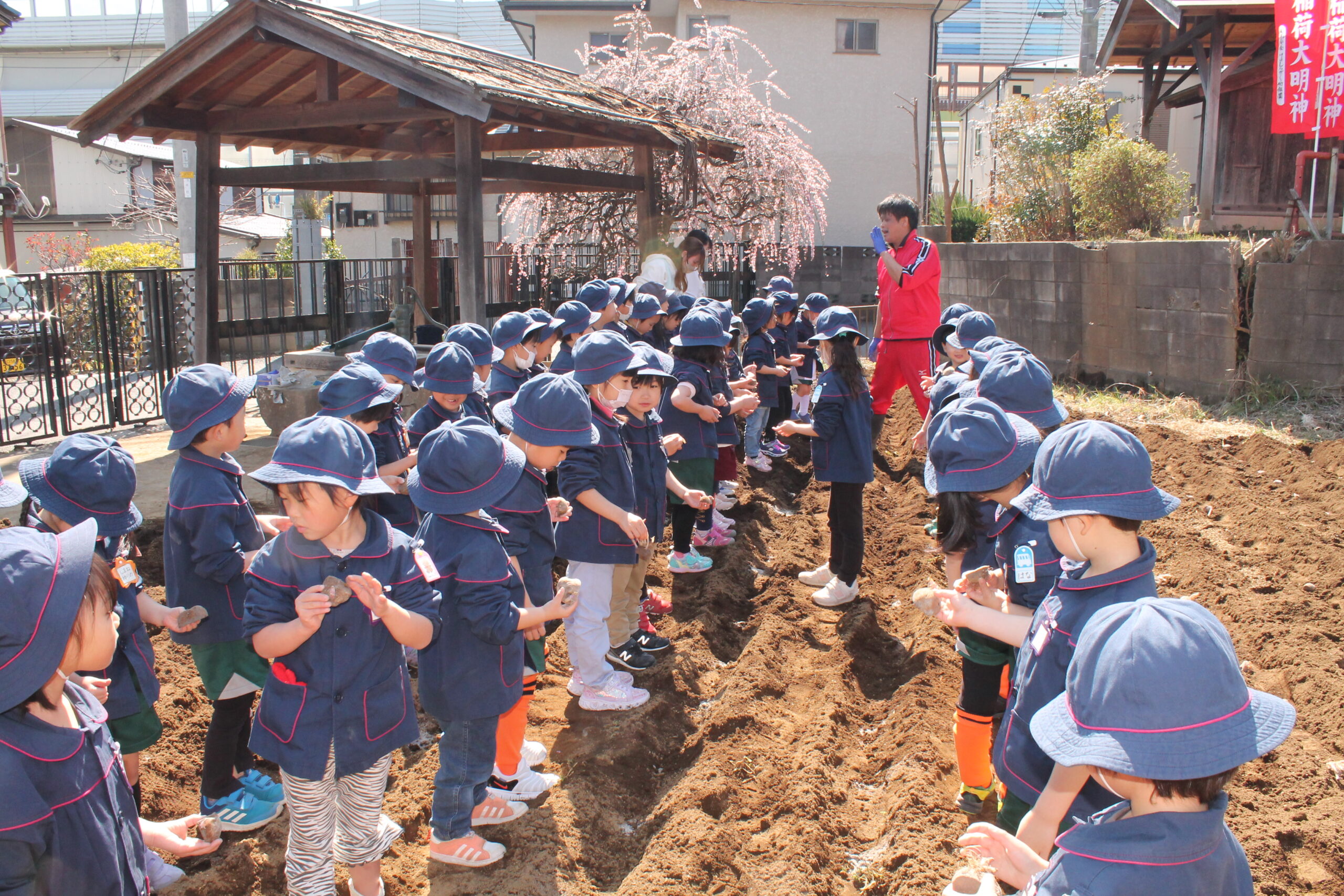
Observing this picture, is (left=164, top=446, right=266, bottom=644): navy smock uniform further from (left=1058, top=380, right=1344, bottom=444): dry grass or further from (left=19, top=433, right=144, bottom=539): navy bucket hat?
(left=1058, top=380, right=1344, bottom=444): dry grass

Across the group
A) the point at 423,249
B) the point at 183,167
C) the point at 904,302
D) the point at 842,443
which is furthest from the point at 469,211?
the point at 183,167

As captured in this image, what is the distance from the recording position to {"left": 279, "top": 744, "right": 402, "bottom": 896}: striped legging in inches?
110

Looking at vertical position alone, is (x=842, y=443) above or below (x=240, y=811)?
above

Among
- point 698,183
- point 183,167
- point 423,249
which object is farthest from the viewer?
point 183,167

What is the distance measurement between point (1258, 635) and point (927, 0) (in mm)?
21138

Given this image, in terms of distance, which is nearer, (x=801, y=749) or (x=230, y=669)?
(x=230, y=669)

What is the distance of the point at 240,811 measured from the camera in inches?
136

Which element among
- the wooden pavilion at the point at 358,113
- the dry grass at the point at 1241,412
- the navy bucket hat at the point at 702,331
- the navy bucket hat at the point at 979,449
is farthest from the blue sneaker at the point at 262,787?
the dry grass at the point at 1241,412

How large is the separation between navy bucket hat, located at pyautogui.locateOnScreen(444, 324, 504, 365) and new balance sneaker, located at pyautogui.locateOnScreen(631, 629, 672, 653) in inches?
70.5

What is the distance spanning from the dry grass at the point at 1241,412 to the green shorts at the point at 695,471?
462cm

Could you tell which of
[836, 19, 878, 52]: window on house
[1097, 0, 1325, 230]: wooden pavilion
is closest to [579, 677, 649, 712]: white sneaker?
[1097, 0, 1325, 230]: wooden pavilion

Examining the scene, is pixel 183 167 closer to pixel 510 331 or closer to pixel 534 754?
pixel 510 331

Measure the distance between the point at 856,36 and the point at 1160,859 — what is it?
24.0 meters

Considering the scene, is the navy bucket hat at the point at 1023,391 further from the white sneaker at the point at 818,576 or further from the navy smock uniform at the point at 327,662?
the navy smock uniform at the point at 327,662
